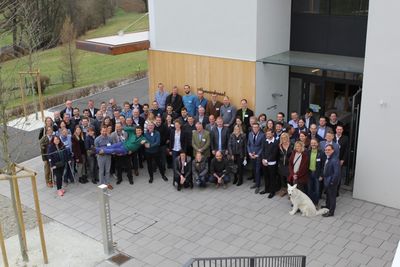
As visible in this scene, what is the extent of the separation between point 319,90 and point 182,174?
483 centimetres

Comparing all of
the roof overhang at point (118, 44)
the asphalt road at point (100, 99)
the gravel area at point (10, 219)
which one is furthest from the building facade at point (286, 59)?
the gravel area at point (10, 219)

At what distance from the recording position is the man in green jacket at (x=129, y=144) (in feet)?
40.4

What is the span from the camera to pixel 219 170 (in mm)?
12188

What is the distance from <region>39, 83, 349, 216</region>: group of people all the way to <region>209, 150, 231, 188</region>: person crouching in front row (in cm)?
2

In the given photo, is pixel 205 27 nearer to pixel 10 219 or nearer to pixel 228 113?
pixel 228 113

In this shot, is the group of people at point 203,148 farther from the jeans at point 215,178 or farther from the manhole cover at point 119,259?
the manhole cover at point 119,259

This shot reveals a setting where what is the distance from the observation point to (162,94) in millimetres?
14766

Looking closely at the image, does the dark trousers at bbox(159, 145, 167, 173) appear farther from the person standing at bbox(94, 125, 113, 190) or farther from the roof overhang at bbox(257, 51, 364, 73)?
the roof overhang at bbox(257, 51, 364, 73)

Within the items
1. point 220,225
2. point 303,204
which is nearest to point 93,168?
point 220,225

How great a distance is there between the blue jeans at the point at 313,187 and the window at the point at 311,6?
186 inches

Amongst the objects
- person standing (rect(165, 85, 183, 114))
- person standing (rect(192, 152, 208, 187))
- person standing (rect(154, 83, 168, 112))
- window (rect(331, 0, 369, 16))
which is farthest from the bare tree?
window (rect(331, 0, 369, 16))

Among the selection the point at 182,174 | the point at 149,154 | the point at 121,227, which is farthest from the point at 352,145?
the point at 121,227

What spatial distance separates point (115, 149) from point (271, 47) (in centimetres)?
498

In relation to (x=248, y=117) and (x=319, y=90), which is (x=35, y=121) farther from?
(x=319, y=90)
